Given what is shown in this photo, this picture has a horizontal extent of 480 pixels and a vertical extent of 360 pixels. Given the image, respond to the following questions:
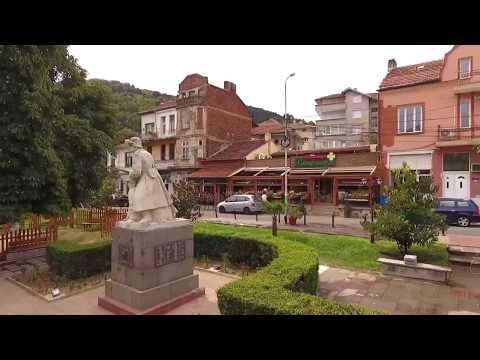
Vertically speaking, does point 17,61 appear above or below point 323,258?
above

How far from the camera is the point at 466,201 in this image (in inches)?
695

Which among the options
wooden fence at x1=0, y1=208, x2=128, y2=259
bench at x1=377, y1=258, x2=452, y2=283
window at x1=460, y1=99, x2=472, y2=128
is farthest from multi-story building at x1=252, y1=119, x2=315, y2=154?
bench at x1=377, y1=258, x2=452, y2=283

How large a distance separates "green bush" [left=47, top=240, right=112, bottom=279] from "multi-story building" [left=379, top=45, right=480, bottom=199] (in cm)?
2104

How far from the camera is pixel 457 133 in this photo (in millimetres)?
21062

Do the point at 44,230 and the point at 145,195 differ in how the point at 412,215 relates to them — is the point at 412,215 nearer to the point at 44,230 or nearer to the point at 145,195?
the point at 145,195

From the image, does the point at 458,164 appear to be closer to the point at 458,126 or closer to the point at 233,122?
the point at 458,126

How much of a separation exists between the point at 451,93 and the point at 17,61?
82.2ft

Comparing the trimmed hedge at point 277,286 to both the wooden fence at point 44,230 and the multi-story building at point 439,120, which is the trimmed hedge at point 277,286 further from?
the multi-story building at point 439,120

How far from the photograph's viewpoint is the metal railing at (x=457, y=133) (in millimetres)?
20441

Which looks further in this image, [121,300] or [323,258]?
[323,258]

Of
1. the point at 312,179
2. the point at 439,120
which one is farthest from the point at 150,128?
the point at 439,120

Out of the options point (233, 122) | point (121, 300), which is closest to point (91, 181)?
point (121, 300)

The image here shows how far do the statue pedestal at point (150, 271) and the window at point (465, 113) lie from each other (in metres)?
22.7

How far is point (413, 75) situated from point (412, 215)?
18.4 m
